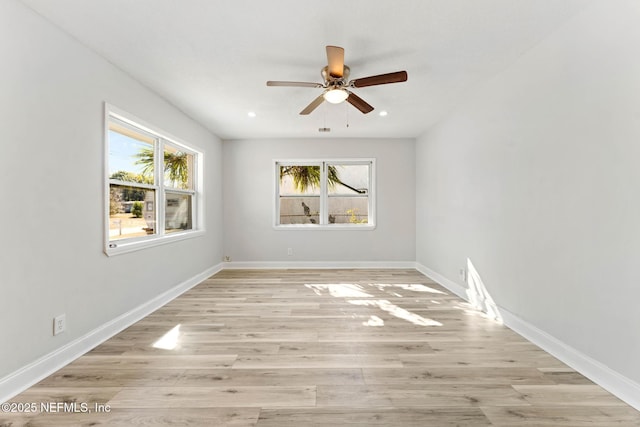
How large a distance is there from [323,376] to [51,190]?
Result: 2264mm

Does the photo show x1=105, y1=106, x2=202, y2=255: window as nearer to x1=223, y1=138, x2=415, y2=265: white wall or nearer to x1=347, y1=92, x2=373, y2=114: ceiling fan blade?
x1=223, y1=138, x2=415, y2=265: white wall

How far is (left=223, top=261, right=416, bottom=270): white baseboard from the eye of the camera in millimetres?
5496

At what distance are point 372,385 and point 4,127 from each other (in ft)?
8.91

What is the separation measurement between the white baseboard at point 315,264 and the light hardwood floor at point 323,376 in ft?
7.31

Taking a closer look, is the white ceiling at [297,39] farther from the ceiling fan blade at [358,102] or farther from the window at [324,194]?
the window at [324,194]

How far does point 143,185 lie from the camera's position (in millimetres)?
3260

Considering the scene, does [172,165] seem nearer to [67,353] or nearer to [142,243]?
[142,243]

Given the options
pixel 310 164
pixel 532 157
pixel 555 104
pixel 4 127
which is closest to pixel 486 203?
pixel 532 157

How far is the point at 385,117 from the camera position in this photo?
13.7 feet

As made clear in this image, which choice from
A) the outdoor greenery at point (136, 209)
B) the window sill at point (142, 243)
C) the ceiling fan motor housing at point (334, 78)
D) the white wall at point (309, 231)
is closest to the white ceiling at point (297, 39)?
the ceiling fan motor housing at point (334, 78)

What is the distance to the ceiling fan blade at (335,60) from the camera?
6.92 ft

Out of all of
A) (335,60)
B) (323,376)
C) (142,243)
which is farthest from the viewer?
(142,243)

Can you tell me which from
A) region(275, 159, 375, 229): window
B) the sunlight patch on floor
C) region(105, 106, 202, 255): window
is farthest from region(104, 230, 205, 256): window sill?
region(275, 159, 375, 229): window

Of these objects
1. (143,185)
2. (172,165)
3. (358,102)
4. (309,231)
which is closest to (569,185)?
(358,102)
